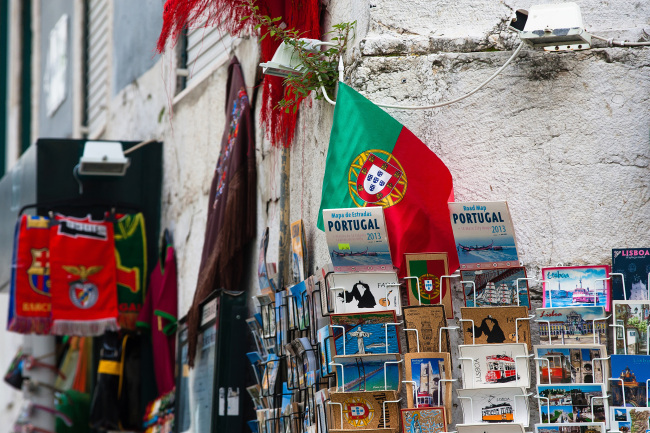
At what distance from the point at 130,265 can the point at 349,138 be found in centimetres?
330

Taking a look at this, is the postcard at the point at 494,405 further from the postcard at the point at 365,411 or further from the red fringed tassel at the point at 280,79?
the red fringed tassel at the point at 280,79

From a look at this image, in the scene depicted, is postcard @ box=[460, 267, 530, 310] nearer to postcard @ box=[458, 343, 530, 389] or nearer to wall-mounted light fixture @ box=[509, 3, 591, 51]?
postcard @ box=[458, 343, 530, 389]

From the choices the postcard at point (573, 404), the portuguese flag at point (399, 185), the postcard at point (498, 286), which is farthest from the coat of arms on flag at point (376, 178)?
the postcard at point (573, 404)

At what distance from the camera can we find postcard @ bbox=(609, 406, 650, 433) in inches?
126

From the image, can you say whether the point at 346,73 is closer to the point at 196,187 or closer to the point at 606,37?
the point at 606,37

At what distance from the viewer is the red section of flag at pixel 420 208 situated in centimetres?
350

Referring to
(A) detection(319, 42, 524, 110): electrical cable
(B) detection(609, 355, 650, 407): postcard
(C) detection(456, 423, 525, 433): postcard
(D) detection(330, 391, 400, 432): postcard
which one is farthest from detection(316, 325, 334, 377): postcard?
(B) detection(609, 355, 650, 407): postcard

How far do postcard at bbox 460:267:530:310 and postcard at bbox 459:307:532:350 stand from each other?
4 cm

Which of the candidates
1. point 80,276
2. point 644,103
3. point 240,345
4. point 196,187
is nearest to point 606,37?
point 644,103

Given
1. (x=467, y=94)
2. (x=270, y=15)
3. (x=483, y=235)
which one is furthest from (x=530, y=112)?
(x=270, y=15)

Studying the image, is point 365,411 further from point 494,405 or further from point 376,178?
point 376,178

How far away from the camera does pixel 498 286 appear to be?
3.40 metres

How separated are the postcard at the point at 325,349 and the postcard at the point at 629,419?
98cm

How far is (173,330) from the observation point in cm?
612
